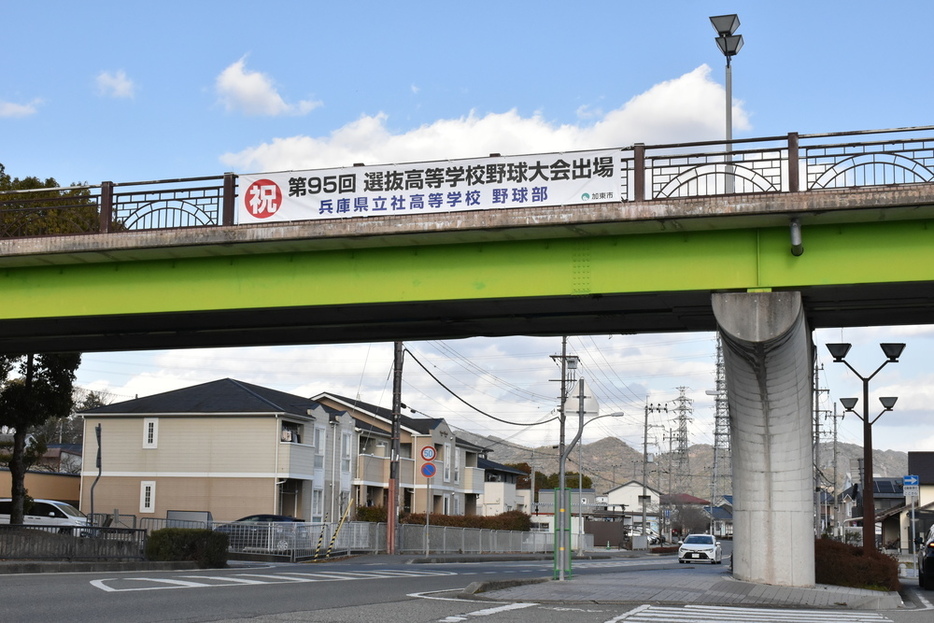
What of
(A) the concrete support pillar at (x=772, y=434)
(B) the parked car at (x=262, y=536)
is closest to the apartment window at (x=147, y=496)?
(B) the parked car at (x=262, y=536)

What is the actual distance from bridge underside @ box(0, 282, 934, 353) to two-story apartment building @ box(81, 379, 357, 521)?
77.5ft

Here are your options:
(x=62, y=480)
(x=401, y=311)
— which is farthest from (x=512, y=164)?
(x=62, y=480)

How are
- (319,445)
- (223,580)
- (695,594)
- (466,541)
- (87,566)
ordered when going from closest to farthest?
(695,594)
(223,580)
(87,566)
(466,541)
(319,445)

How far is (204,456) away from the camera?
50.0 m

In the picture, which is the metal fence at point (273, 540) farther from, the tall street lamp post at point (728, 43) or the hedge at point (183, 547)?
the tall street lamp post at point (728, 43)

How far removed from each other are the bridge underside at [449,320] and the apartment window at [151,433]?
24907 mm

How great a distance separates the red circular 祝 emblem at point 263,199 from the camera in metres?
20.4

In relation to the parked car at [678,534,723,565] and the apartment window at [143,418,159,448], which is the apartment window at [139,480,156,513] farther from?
the parked car at [678,534,723,565]

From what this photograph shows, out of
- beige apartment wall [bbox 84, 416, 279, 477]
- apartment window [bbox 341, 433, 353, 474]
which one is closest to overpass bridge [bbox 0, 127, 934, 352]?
beige apartment wall [bbox 84, 416, 279, 477]

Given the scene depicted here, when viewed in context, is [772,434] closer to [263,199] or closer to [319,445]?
[263,199]

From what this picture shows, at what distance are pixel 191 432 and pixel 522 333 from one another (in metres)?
30.7

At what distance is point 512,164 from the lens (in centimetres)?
1934

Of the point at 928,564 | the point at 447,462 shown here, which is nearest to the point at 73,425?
the point at 447,462

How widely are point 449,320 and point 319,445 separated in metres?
33.3
